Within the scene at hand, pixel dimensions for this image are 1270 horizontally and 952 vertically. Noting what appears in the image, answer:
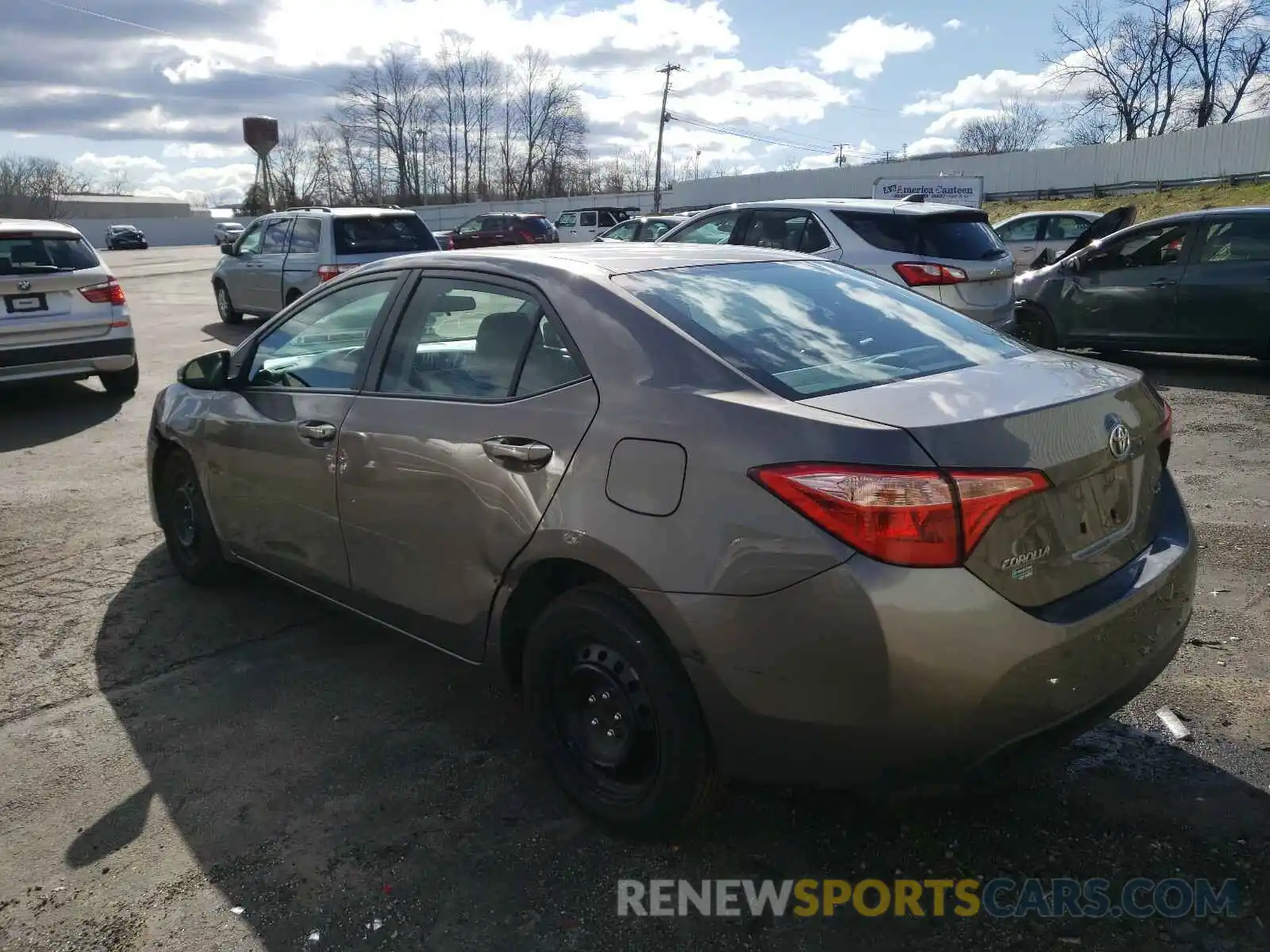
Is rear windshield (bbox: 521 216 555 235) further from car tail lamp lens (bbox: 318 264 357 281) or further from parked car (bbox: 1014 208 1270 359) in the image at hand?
parked car (bbox: 1014 208 1270 359)

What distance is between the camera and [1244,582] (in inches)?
175

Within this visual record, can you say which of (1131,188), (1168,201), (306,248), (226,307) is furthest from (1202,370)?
(1131,188)

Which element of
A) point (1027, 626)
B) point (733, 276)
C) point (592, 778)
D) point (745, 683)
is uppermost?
point (733, 276)

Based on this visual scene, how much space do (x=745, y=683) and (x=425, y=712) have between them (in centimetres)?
163

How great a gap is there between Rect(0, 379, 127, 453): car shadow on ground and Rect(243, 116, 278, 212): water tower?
3080 inches

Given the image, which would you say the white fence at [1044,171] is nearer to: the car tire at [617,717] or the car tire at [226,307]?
the car tire at [226,307]

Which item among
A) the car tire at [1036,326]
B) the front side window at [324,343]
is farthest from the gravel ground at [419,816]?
the car tire at [1036,326]

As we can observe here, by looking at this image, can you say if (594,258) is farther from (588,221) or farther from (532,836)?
(588,221)

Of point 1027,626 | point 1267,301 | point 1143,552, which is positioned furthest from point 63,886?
point 1267,301

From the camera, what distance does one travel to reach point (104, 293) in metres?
9.21

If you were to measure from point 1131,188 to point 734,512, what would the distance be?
3888cm

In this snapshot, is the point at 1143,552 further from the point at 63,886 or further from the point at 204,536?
the point at 204,536

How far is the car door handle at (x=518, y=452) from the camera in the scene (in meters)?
2.79

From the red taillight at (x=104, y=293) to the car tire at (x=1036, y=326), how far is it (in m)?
9.15
